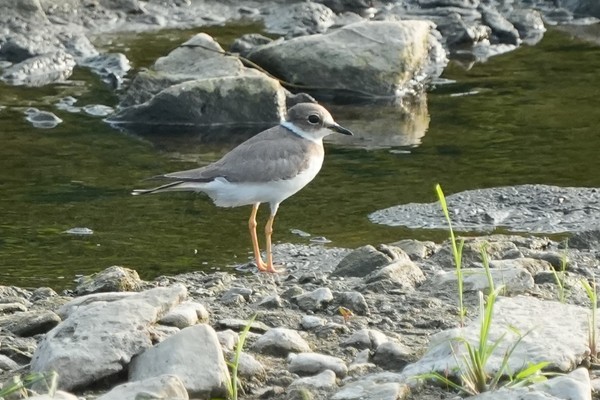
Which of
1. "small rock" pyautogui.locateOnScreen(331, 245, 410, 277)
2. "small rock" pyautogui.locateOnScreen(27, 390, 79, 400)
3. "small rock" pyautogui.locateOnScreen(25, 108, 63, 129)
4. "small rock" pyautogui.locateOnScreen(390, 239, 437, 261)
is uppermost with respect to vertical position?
"small rock" pyautogui.locateOnScreen(27, 390, 79, 400)

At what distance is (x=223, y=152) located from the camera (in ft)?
38.3

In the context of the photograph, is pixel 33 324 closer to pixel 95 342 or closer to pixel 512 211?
pixel 95 342

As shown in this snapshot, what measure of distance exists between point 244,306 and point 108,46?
10096 mm

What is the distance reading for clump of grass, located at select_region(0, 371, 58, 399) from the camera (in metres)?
4.30

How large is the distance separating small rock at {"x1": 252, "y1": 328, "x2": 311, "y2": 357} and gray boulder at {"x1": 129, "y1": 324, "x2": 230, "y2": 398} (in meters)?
0.47

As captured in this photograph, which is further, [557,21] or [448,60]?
[557,21]

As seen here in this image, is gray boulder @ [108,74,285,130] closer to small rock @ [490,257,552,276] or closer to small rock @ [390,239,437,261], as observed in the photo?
small rock @ [390,239,437,261]

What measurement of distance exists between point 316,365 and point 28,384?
43.8 inches

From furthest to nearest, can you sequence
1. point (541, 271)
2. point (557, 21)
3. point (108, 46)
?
1. point (557, 21)
2. point (108, 46)
3. point (541, 271)

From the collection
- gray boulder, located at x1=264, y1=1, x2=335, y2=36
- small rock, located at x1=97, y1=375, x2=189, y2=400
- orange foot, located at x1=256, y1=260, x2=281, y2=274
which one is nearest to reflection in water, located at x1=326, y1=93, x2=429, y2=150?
gray boulder, located at x1=264, y1=1, x2=335, y2=36

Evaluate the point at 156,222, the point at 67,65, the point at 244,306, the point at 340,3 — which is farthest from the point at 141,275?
the point at 340,3

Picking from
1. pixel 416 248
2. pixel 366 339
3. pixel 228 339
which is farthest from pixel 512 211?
pixel 228 339

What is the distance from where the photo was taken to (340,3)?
17641 mm

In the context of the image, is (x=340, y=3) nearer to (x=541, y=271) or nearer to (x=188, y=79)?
(x=188, y=79)
